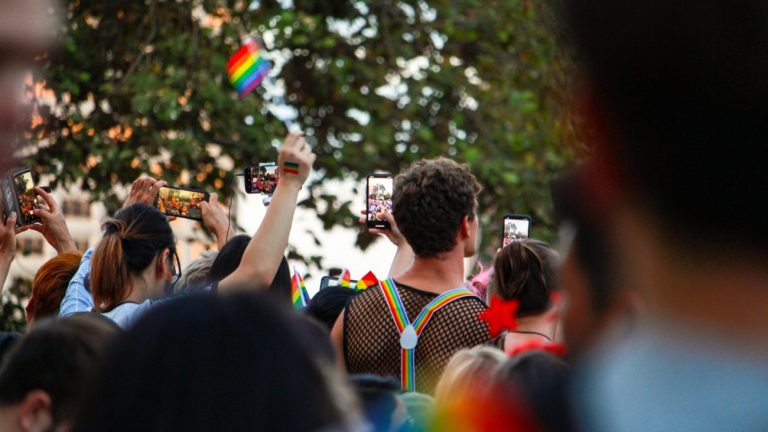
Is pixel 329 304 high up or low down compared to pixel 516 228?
down

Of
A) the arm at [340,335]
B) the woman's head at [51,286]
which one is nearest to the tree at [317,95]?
the woman's head at [51,286]

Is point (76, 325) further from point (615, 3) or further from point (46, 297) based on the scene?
point (46, 297)

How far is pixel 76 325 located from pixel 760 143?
145cm

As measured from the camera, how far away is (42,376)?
1968 mm

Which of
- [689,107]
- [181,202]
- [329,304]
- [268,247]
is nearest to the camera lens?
[689,107]

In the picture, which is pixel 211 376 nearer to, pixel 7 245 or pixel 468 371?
pixel 468 371

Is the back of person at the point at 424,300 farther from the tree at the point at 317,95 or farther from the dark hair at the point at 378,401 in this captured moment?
the tree at the point at 317,95

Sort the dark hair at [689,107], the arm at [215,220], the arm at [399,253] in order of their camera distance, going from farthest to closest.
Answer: the arm at [215,220], the arm at [399,253], the dark hair at [689,107]

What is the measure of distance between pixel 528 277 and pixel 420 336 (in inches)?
14.7

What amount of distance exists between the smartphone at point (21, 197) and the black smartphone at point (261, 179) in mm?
939

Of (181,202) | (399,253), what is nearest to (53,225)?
(181,202)

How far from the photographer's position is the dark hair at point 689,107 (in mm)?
936

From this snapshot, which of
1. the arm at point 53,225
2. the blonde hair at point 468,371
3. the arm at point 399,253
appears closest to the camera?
the blonde hair at point 468,371

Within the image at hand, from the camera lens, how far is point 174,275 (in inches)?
166
